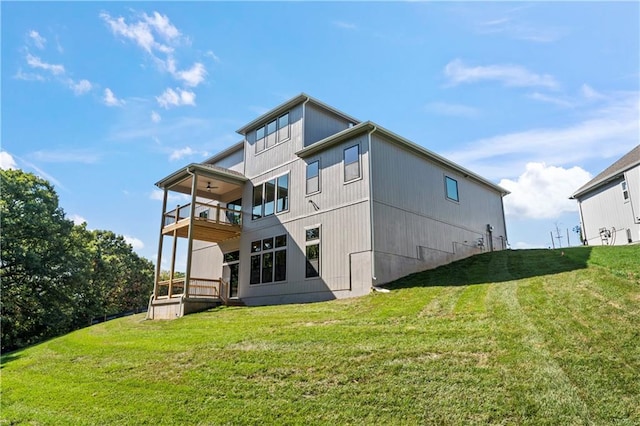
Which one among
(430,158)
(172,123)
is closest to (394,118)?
(430,158)

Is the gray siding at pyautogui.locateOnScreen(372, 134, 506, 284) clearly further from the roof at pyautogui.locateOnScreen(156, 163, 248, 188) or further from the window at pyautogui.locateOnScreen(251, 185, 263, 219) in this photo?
the roof at pyautogui.locateOnScreen(156, 163, 248, 188)

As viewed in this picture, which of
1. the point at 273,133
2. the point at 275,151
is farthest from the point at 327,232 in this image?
the point at 273,133

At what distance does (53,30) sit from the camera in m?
11.8

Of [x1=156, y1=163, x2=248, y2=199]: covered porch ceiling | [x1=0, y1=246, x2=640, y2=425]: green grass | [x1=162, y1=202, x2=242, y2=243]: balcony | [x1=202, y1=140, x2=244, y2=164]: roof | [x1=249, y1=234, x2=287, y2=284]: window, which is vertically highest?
[x1=202, y1=140, x2=244, y2=164]: roof

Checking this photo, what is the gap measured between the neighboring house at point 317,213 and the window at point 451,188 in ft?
0.31

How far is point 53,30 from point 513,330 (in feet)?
45.7

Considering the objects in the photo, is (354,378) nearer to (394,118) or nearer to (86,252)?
(394,118)

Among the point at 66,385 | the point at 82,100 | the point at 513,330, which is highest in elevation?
the point at 82,100

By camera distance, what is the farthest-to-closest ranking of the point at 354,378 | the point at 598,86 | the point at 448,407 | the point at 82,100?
the point at 82,100 < the point at 598,86 < the point at 354,378 < the point at 448,407

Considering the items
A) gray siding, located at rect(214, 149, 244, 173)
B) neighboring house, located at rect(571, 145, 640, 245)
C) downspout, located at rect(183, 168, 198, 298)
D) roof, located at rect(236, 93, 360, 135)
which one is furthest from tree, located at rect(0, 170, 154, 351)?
neighboring house, located at rect(571, 145, 640, 245)

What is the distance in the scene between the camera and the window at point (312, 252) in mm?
14236

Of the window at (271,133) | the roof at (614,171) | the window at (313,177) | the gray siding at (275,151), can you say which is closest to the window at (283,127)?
the gray siding at (275,151)

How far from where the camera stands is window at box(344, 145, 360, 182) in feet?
45.5

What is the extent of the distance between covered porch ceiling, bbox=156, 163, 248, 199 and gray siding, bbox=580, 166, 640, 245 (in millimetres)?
16694
